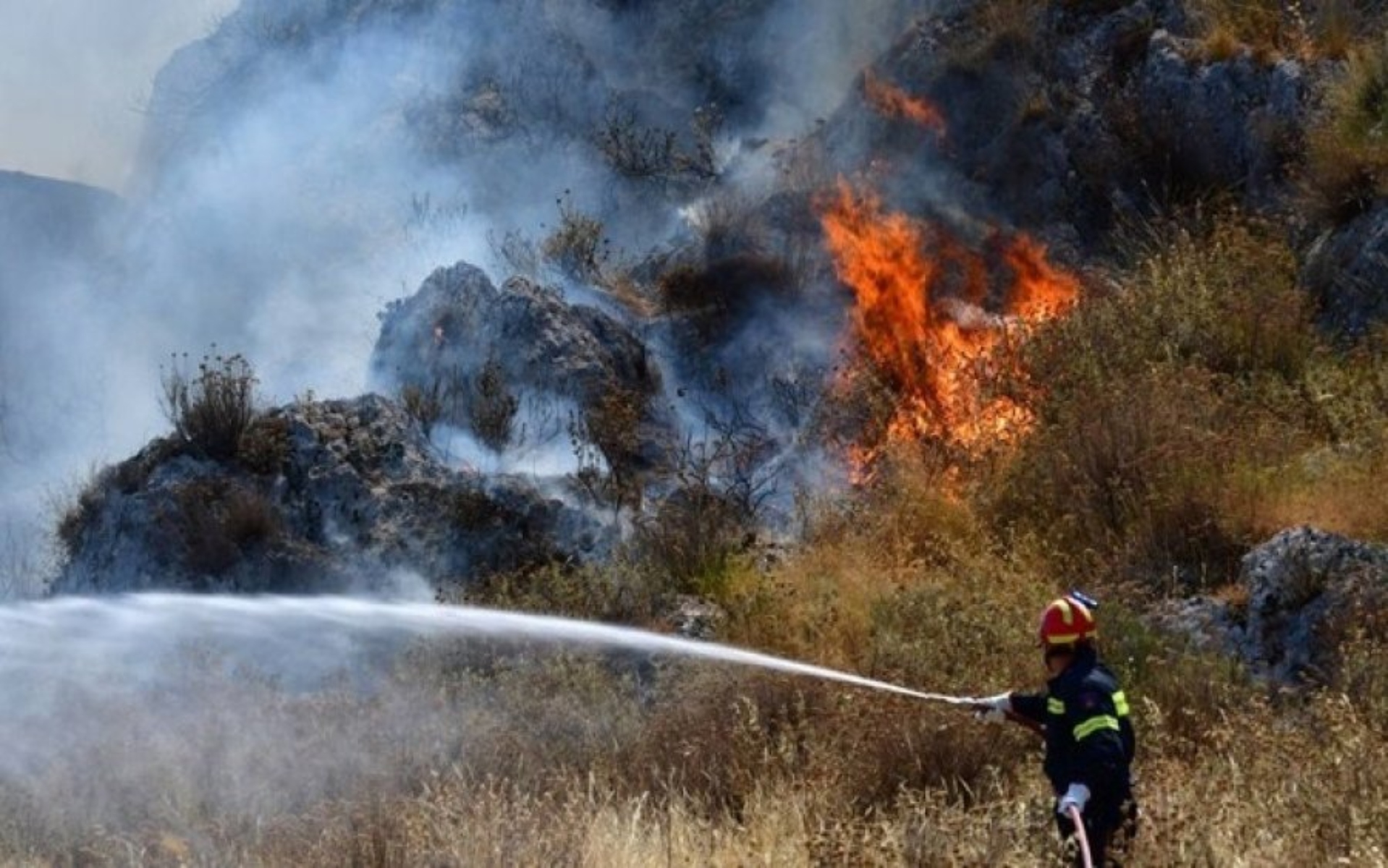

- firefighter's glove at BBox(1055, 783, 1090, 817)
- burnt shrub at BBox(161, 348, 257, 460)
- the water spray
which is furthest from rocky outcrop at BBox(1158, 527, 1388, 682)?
burnt shrub at BBox(161, 348, 257, 460)

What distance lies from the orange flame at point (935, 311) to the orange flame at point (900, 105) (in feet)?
4.25

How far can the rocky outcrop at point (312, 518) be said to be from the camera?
9891mm

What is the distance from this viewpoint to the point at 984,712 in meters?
5.38

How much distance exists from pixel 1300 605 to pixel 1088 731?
2.62 metres

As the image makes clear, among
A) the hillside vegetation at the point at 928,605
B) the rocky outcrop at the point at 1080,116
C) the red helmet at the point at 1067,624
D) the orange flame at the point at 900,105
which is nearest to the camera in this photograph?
the red helmet at the point at 1067,624

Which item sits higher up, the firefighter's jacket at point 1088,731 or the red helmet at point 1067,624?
the red helmet at point 1067,624

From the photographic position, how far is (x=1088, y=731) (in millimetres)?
4855

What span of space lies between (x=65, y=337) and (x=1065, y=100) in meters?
13.0

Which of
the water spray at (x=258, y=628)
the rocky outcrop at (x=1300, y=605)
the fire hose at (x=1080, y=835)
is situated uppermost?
Result: the water spray at (x=258, y=628)

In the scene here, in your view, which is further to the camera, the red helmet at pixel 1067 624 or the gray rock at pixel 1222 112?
the gray rock at pixel 1222 112

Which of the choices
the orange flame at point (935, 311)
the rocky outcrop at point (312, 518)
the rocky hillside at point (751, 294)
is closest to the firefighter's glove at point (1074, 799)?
the rocky hillside at point (751, 294)

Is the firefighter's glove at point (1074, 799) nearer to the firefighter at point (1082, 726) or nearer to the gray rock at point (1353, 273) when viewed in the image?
the firefighter at point (1082, 726)

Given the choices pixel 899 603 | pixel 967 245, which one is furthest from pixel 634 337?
pixel 899 603

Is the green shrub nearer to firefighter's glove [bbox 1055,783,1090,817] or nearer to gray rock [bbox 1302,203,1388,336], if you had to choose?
gray rock [bbox 1302,203,1388,336]
